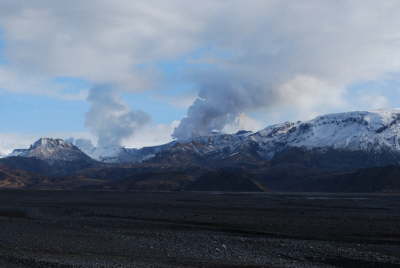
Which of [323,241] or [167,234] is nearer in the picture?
[323,241]

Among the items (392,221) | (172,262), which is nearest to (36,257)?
(172,262)

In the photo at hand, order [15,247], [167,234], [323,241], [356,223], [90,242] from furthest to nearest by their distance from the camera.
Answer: [356,223]
[167,234]
[323,241]
[90,242]
[15,247]

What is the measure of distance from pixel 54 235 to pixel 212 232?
18019 millimetres

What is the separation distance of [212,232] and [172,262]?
83.0 feet

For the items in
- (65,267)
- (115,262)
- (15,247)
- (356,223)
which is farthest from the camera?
(356,223)

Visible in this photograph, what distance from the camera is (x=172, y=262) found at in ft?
140

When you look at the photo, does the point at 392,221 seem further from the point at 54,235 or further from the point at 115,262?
the point at 115,262

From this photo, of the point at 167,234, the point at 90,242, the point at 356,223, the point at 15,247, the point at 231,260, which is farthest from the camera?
the point at 356,223

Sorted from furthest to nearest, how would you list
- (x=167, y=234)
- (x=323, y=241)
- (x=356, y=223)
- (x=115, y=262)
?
(x=356, y=223)
(x=167, y=234)
(x=323, y=241)
(x=115, y=262)

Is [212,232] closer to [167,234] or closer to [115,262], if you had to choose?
[167,234]

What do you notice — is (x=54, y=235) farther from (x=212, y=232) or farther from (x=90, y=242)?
(x=212, y=232)

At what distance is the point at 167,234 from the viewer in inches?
2525

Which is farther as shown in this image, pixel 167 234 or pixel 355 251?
pixel 167 234

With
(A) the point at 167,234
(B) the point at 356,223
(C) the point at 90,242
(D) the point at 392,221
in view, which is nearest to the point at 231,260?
(C) the point at 90,242
